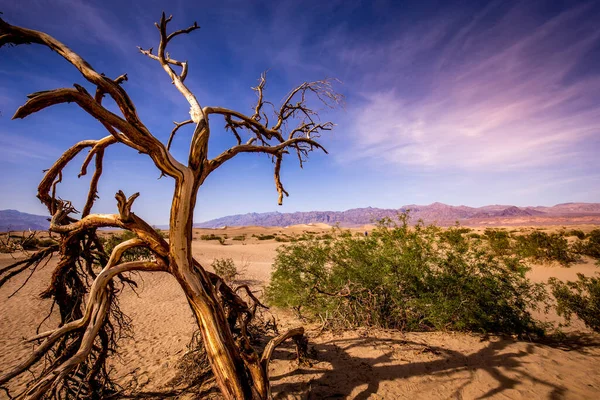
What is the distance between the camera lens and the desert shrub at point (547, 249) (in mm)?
14758

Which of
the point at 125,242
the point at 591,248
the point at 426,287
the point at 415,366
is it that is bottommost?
the point at 415,366

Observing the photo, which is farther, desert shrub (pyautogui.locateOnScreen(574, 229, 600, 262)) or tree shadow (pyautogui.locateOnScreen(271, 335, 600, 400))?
desert shrub (pyautogui.locateOnScreen(574, 229, 600, 262))

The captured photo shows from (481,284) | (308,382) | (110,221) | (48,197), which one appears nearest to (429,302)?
(481,284)

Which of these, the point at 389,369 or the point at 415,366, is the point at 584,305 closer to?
the point at 415,366

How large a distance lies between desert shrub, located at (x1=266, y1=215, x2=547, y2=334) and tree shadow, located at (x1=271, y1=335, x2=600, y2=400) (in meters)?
0.81

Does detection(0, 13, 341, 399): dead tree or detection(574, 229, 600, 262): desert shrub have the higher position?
detection(0, 13, 341, 399): dead tree

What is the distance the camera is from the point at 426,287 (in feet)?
21.2

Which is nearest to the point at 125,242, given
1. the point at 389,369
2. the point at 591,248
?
the point at 389,369

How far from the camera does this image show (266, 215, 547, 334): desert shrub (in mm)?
6027

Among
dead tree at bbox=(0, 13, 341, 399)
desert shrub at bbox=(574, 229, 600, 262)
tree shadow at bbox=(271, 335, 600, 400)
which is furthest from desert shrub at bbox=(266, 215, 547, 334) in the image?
desert shrub at bbox=(574, 229, 600, 262)

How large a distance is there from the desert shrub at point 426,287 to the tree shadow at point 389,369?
0.81 m

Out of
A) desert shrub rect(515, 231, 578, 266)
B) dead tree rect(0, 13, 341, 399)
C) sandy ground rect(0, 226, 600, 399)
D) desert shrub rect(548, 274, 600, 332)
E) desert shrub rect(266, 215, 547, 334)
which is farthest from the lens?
desert shrub rect(515, 231, 578, 266)

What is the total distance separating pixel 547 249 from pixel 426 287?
1479 centimetres

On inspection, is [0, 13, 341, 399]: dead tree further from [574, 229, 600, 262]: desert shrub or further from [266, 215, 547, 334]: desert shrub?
[574, 229, 600, 262]: desert shrub
